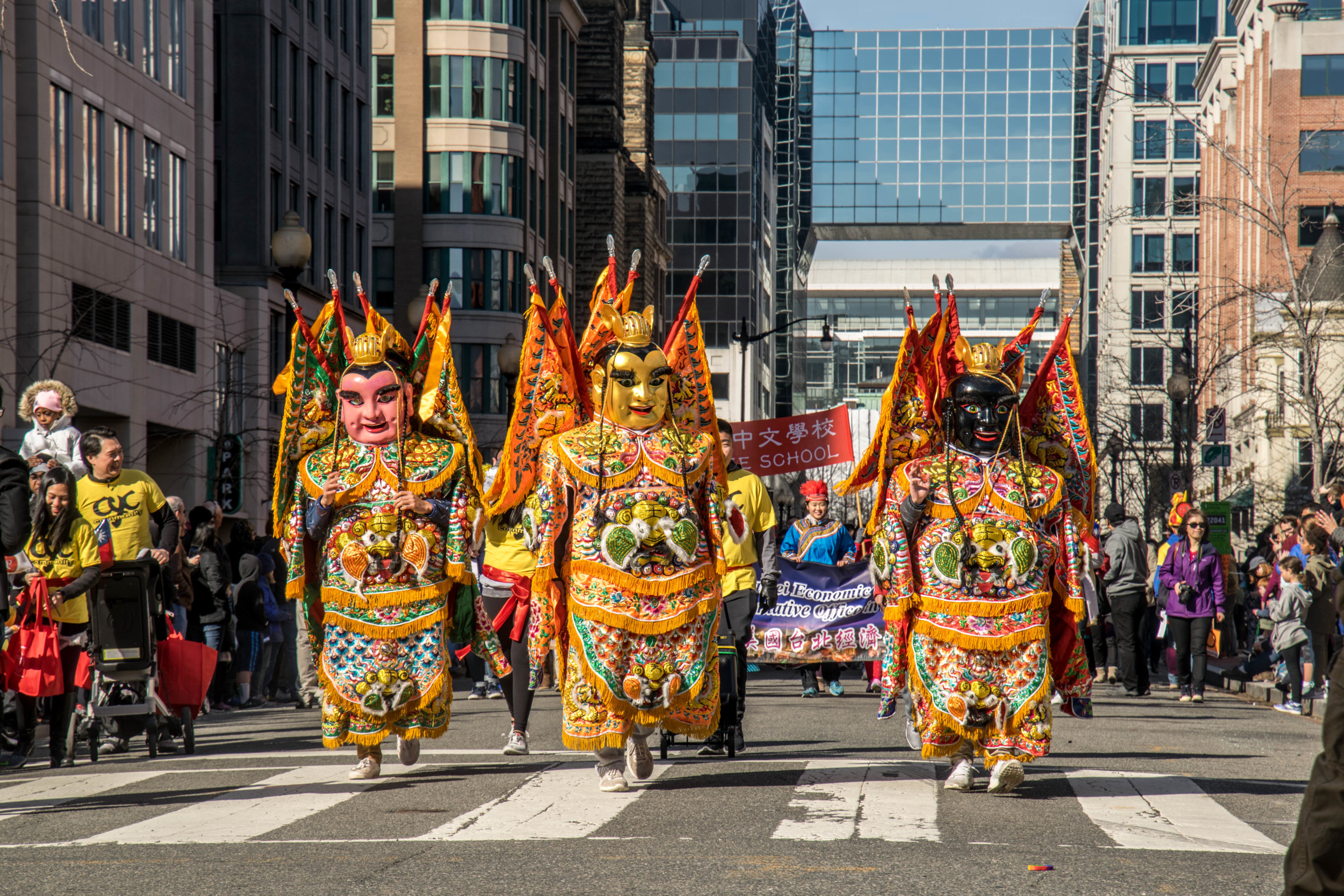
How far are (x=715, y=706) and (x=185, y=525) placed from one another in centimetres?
698

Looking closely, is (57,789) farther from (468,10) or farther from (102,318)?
(468,10)

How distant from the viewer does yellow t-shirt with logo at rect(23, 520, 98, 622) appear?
1022cm

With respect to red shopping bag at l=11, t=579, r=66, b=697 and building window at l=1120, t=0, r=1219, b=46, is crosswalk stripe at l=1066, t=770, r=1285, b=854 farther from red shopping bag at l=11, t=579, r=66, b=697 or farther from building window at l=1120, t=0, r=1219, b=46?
building window at l=1120, t=0, r=1219, b=46

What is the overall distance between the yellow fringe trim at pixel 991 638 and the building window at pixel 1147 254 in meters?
88.7

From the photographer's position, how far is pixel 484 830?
23.3 ft

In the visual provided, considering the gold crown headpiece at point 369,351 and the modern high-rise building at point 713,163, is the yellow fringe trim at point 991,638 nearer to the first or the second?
the gold crown headpiece at point 369,351

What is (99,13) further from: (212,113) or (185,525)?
(185,525)

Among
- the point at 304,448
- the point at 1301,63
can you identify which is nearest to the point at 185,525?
the point at 304,448

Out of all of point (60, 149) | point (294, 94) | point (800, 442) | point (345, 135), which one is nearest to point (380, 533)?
point (800, 442)

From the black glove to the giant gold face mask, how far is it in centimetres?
186

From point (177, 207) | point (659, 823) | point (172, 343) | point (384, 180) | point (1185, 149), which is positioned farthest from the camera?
point (1185, 149)

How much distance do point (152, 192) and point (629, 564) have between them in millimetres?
23307

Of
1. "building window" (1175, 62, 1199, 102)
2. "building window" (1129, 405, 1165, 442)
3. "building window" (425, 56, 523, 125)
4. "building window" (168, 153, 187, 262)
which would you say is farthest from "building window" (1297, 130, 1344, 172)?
"building window" (1175, 62, 1199, 102)

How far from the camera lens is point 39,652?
9852 millimetres
